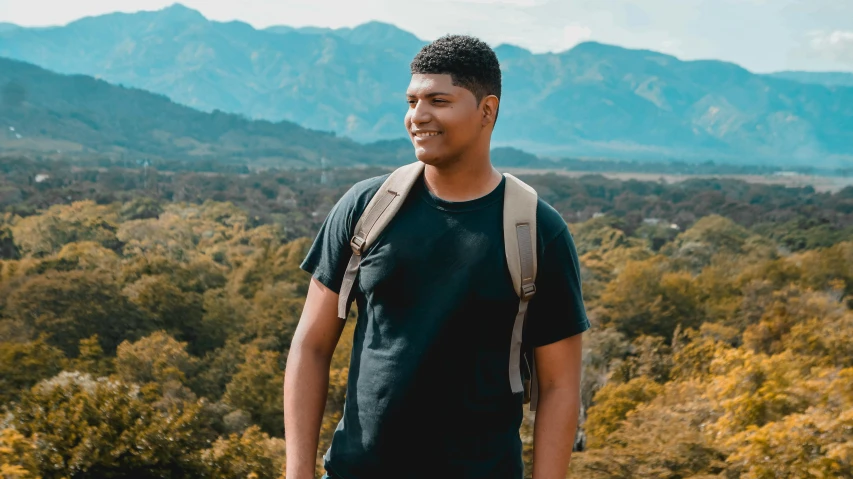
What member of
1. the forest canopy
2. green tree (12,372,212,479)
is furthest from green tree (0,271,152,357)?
green tree (12,372,212,479)

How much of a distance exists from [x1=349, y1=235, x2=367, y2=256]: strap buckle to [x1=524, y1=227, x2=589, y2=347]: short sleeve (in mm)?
536

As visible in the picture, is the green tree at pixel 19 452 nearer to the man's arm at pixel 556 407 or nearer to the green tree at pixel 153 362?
the man's arm at pixel 556 407

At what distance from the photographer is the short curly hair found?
257cm

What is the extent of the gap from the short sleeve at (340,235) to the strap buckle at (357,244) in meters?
0.05

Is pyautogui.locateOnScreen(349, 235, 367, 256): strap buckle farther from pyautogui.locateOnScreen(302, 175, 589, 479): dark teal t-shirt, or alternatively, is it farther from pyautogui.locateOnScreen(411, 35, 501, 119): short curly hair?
pyautogui.locateOnScreen(411, 35, 501, 119): short curly hair

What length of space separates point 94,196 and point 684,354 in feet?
268

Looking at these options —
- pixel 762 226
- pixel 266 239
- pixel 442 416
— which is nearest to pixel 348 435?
pixel 442 416

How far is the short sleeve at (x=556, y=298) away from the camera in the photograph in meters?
2.61

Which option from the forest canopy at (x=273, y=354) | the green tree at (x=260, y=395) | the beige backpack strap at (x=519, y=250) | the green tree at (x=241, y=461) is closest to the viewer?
the beige backpack strap at (x=519, y=250)

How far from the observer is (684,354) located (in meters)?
28.4

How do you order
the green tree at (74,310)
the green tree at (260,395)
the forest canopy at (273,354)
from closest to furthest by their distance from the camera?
the forest canopy at (273,354)
the green tree at (260,395)
the green tree at (74,310)

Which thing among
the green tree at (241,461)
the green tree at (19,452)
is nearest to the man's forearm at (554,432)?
the green tree at (19,452)

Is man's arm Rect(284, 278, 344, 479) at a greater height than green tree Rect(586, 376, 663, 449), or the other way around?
man's arm Rect(284, 278, 344, 479)

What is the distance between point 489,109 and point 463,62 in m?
0.19
